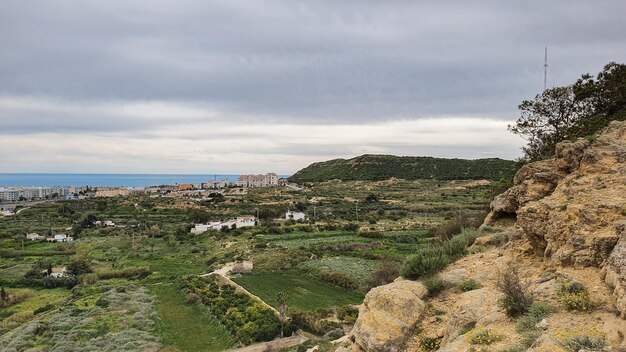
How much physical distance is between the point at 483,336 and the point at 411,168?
147660 mm

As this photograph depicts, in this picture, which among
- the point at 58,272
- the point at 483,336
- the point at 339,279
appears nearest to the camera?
the point at 483,336

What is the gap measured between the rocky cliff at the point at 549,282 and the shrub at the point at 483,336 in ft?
0.06

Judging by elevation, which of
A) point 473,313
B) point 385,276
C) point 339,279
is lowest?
point 339,279

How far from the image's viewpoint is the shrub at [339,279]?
38.4 metres

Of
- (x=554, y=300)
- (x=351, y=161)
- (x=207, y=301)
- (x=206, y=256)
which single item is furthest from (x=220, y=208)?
(x=554, y=300)

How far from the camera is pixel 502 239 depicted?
41.7 ft

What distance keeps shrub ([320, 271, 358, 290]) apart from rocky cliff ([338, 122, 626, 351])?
27.0 meters

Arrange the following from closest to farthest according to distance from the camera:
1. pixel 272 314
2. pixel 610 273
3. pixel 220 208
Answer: pixel 610 273 < pixel 272 314 < pixel 220 208

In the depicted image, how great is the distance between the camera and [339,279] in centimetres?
3928

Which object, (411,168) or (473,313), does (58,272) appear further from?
(411,168)

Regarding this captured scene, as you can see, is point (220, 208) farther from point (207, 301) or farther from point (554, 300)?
point (554, 300)

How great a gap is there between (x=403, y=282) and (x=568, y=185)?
470 centimetres

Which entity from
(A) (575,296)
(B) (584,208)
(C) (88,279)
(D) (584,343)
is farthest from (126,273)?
(D) (584,343)

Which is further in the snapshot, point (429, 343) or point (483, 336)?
point (429, 343)
